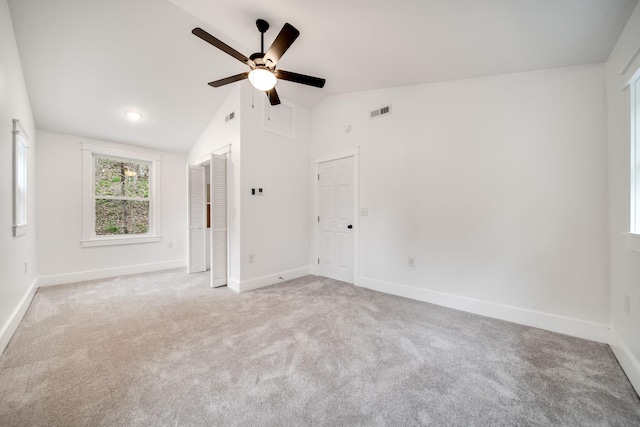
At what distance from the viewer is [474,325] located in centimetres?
243

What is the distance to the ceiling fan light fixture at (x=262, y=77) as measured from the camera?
2102mm

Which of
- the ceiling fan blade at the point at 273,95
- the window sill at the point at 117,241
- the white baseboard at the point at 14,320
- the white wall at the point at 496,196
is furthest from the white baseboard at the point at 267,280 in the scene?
the ceiling fan blade at the point at 273,95

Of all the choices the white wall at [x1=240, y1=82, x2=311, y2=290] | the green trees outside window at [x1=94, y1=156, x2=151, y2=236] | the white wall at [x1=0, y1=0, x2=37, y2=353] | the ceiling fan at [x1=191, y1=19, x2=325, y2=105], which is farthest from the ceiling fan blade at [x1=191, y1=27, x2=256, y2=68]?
the green trees outside window at [x1=94, y1=156, x2=151, y2=236]

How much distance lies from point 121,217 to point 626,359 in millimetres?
A: 6581

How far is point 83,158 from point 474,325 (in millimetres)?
6087

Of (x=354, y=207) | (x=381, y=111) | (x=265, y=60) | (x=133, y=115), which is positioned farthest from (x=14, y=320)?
(x=381, y=111)

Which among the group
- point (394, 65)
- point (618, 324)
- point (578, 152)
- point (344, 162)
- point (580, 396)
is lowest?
point (580, 396)

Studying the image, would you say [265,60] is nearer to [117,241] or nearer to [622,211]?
[622,211]

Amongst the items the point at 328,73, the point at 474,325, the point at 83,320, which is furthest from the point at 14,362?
the point at 328,73

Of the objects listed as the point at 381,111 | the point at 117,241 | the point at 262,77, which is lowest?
the point at 117,241

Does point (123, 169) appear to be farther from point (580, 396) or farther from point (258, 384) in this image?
point (580, 396)

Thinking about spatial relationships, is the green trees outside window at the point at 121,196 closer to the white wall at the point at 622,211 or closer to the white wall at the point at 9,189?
the white wall at the point at 9,189

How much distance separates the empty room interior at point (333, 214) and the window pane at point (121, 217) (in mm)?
44

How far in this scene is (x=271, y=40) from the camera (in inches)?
106
